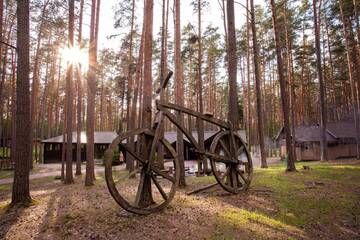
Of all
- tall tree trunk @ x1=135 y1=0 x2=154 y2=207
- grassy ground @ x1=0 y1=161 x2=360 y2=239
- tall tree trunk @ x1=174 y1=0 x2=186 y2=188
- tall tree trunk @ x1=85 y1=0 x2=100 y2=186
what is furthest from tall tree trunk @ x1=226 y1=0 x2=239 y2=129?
tall tree trunk @ x1=85 y1=0 x2=100 y2=186

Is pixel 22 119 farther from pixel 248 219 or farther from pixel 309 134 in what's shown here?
pixel 309 134

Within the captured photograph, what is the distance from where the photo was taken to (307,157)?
2473 cm

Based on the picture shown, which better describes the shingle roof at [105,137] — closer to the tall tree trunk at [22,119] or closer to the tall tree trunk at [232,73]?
the tall tree trunk at [232,73]

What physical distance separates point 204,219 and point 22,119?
18.0 ft

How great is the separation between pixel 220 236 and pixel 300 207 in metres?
2.88

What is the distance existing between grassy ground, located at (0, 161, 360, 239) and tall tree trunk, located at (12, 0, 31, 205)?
0.54m

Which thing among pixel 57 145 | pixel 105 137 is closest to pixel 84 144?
pixel 105 137

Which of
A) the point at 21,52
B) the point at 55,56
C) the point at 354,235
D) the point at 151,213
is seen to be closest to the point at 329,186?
the point at 354,235

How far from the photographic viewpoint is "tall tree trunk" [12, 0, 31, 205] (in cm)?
598

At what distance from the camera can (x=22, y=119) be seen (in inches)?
240

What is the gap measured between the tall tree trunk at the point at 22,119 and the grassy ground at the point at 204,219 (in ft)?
1.78

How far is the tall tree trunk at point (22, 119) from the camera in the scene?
5980 millimetres

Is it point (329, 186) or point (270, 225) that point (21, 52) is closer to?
point (270, 225)

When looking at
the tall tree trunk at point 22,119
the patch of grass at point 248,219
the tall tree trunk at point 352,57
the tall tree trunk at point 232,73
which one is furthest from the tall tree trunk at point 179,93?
the tall tree trunk at point 352,57
